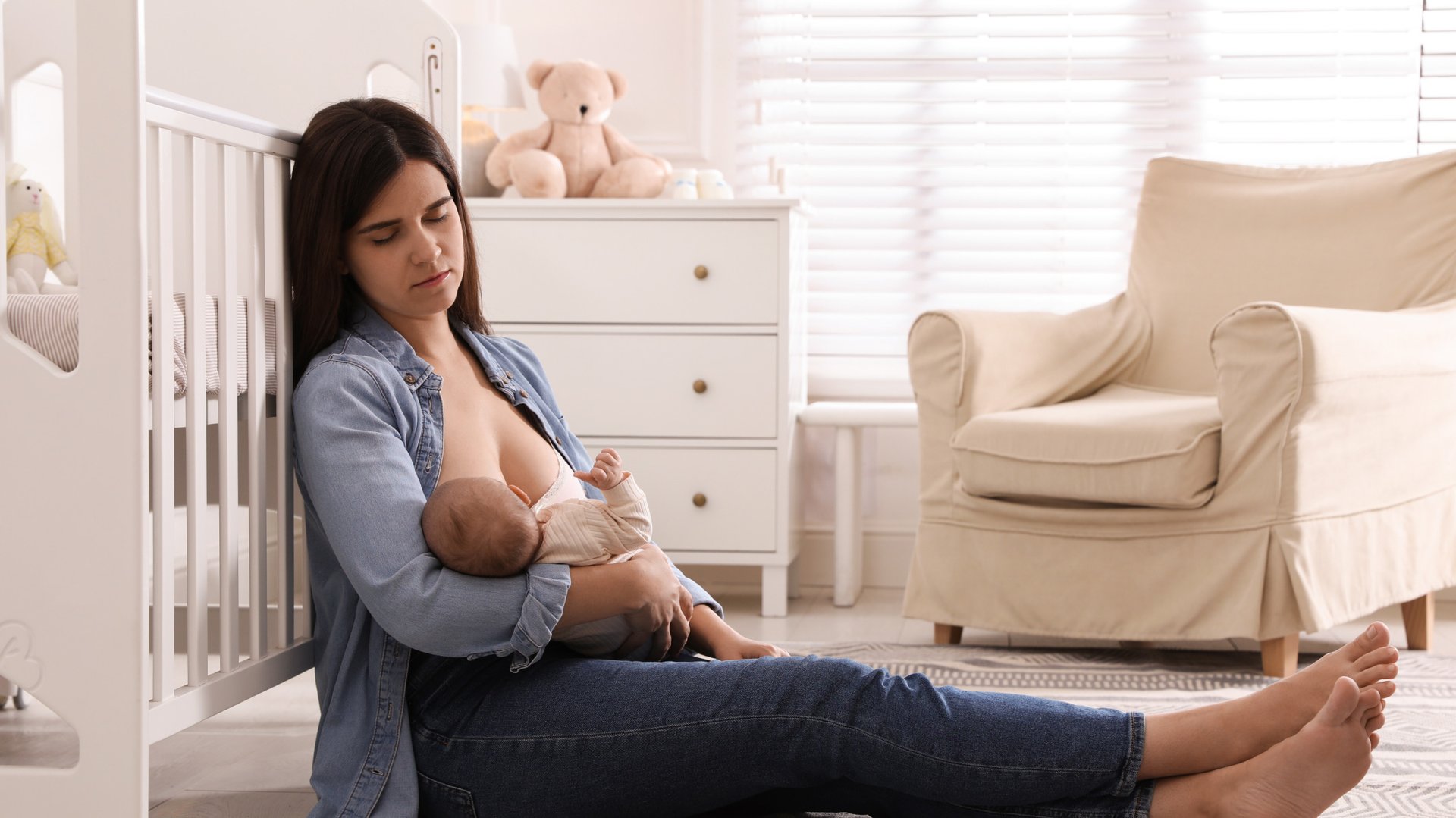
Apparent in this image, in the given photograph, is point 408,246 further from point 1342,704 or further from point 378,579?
point 1342,704

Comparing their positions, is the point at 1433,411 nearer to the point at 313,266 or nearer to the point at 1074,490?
the point at 1074,490

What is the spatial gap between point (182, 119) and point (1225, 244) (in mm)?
2054

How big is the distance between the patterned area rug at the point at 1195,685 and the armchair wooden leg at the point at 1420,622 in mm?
63

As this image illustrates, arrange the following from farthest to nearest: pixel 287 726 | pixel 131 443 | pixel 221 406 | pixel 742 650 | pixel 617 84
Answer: pixel 617 84, pixel 287 726, pixel 742 650, pixel 221 406, pixel 131 443

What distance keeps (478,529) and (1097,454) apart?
49.8 inches

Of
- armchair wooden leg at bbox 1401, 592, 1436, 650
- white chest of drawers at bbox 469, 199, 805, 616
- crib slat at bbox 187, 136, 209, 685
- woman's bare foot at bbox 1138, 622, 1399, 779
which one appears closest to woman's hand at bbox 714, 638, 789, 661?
woman's bare foot at bbox 1138, 622, 1399, 779

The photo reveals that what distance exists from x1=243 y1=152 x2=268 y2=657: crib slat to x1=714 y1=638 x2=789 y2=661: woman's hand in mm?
468

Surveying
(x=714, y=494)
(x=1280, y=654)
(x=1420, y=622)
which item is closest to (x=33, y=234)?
(x=714, y=494)

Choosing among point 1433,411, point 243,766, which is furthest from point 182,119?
point 1433,411

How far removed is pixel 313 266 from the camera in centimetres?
124

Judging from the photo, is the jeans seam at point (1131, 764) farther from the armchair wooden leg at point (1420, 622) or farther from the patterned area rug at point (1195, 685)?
the armchair wooden leg at point (1420, 622)

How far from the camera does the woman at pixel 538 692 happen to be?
1.07 metres

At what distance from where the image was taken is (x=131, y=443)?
1002 mm

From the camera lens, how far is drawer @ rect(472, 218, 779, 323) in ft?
8.29
